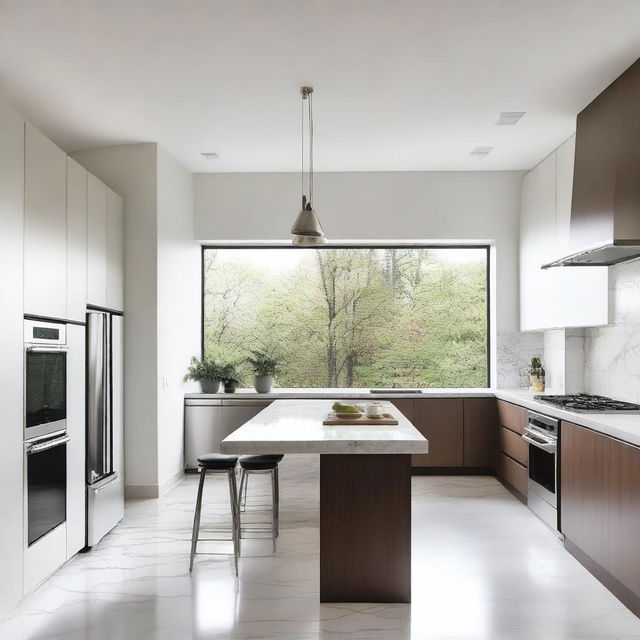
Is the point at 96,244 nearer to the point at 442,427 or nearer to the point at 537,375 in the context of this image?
the point at 442,427

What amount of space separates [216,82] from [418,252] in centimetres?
343

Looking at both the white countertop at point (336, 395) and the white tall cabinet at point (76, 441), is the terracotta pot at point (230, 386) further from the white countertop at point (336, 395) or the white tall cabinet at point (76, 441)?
the white tall cabinet at point (76, 441)

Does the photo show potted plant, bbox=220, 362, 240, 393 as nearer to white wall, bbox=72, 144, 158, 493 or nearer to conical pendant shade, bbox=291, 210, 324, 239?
white wall, bbox=72, 144, 158, 493

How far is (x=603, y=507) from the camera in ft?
11.6

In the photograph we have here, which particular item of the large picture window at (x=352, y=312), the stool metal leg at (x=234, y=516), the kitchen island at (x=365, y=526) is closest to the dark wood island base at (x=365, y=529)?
the kitchen island at (x=365, y=526)

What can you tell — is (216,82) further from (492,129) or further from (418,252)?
(418,252)

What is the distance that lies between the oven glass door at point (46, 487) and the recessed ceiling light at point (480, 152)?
4.09 m

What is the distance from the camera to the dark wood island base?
326cm

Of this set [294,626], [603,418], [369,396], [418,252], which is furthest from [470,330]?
[294,626]

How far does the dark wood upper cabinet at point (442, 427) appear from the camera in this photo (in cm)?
628

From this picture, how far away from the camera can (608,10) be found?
10.5ft

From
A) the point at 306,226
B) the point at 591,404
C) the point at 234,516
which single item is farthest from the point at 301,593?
the point at 591,404

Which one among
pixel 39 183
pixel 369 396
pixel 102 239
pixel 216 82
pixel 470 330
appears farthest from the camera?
pixel 470 330

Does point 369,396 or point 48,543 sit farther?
point 369,396
